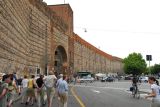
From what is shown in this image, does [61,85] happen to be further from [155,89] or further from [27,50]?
[27,50]

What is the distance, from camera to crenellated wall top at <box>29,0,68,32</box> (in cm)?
4988

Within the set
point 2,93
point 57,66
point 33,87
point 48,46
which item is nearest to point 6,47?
point 33,87

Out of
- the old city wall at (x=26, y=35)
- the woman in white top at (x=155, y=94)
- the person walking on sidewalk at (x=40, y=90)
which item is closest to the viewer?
the woman in white top at (x=155, y=94)

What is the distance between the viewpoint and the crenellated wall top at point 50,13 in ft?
164

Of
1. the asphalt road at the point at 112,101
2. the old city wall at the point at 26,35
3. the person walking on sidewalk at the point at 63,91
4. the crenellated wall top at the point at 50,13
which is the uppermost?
the crenellated wall top at the point at 50,13

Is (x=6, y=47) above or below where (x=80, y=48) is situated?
below

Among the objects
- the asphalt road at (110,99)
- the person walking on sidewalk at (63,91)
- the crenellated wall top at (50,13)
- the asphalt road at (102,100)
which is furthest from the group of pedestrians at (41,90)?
the crenellated wall top at (50,13)

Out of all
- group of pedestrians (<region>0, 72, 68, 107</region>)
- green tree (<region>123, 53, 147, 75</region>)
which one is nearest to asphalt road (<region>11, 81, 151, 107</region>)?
group of pedestrians (<region>0, 72, 68, 107</region>)

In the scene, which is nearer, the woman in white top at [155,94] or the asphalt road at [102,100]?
the woman in white top at [155,94]

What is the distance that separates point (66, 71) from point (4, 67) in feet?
170

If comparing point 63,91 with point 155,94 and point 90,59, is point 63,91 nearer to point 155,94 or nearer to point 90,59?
point 155,94

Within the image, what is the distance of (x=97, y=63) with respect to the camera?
12788 centimetres

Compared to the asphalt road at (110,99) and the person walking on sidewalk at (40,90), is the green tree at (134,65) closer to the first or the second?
the asphalt road at (110,99)

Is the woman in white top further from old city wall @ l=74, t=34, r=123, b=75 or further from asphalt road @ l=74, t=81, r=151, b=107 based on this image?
old city wall @ l=74, t=34, r=123, b=75
